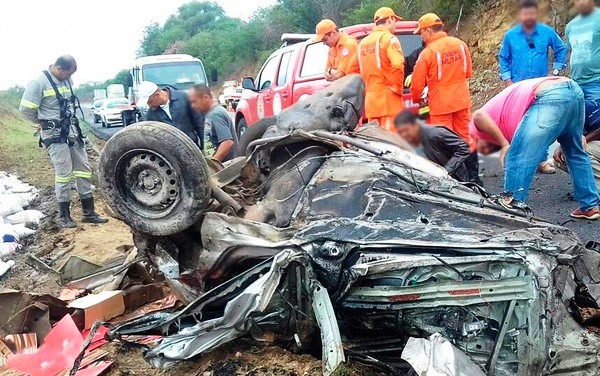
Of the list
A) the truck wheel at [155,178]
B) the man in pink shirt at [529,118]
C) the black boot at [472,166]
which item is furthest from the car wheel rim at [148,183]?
the black boot at [472,166]

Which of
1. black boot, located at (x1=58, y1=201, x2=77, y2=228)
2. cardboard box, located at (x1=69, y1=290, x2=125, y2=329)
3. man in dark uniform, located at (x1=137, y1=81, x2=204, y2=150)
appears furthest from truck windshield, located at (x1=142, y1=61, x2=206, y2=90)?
cardboard box, located at (x1=69, y1=290, x2=125, y2=329)

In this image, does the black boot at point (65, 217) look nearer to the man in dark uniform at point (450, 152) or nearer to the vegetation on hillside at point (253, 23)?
the man in dark uniform at point (450, 152)

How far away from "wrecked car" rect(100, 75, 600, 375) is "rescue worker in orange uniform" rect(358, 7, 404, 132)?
1812 millimetres

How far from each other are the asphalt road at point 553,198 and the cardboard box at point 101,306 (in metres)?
2.50

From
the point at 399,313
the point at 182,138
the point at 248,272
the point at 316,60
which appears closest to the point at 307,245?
the point at 248,272

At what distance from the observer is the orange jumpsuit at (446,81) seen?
4977 millimetres

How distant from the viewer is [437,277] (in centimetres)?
226

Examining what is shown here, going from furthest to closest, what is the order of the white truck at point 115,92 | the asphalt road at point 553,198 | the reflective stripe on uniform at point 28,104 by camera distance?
the white truck at point 115,92
the reflective stripe on uniform at point 28,104
the asphalt road at point 553,198

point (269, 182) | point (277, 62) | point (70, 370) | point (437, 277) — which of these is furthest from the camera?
point (277, 62)

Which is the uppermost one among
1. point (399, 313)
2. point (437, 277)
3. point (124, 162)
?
point (124, 162)

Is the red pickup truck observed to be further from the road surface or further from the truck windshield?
the truck windshield

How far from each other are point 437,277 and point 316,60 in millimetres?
5459

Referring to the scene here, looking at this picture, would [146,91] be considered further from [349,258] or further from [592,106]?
[592,106]

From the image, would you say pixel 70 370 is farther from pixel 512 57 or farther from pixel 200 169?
pixel 512 57
